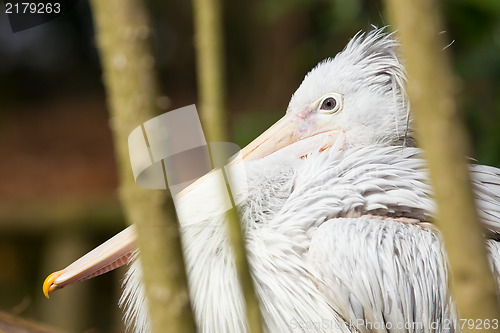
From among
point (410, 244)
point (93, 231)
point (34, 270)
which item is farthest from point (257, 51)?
point (34, 270)

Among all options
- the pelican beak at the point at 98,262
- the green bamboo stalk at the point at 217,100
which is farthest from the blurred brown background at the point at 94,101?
the green bamboo stalk at the point at 217,100

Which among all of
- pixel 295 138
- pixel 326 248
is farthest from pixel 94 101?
pixel 326 248

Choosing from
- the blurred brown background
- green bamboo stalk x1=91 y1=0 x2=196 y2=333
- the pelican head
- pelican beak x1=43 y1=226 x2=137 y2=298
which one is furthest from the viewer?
the blurred brown background

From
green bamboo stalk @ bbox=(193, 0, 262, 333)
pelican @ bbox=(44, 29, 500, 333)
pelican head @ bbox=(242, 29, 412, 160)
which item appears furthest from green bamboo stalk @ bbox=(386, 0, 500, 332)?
pelican head @ bbox=(242, 29, 412, 160)

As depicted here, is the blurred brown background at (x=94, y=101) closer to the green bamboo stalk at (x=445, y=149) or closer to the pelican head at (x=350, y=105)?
the pelican head at (x=350, y=105)

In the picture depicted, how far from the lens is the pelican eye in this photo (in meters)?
0.79

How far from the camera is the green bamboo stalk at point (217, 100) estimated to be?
0.33m

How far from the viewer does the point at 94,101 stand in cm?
192

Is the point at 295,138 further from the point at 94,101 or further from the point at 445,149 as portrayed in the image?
the point at 94,101

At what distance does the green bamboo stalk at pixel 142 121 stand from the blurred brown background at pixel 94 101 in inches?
18.2

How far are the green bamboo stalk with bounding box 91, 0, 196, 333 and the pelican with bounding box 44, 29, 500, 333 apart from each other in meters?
0.37

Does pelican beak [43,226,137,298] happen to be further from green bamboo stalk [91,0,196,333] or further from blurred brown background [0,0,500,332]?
green bamboo stalk [91,0,196,333]

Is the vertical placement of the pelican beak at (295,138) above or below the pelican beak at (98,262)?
above

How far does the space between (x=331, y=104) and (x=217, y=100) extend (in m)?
0.49
